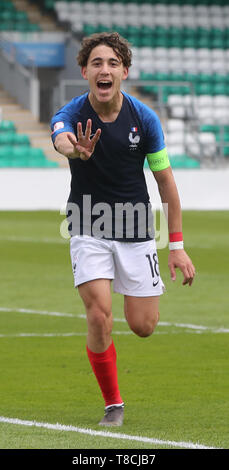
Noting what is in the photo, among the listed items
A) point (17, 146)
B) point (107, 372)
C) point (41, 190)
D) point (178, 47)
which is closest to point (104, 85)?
point (107, 372)

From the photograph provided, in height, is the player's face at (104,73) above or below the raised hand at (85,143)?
above

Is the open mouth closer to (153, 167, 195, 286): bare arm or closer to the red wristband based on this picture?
(153, 167, 195, 286): bare arm

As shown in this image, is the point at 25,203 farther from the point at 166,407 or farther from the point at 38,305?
the point at 166,407

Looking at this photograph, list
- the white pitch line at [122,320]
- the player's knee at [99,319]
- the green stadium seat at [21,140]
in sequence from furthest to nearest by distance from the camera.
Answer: the green stadium seat at [21,140] < the white pitch line at [122,320] < the player's knee at [99,319]

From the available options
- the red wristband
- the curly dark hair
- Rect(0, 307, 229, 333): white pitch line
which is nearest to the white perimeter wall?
Rect(0, 307, 229, 333): white pitch line

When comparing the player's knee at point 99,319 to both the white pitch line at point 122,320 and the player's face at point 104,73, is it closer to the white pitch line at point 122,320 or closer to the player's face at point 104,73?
the player's face at point 104,73

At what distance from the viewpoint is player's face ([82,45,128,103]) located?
6.06 meters

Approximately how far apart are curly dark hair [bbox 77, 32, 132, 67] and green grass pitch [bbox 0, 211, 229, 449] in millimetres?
2041

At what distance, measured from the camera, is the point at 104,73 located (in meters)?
6.03

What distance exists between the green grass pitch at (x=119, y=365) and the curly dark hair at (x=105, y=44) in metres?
2.04

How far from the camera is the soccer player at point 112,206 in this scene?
6.13 m

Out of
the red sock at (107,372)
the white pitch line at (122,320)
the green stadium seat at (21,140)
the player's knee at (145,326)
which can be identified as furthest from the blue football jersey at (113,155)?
the green stadium seat at (21,140)

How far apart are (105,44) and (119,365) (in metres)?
2.84

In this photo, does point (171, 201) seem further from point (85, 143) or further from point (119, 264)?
point (85, 143)
